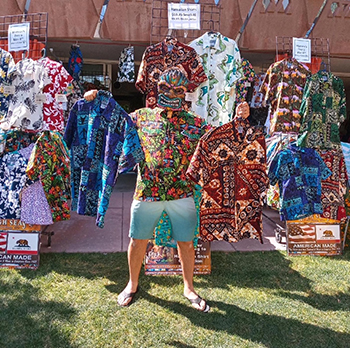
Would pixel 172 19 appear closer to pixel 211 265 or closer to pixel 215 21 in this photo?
pixel 215 21

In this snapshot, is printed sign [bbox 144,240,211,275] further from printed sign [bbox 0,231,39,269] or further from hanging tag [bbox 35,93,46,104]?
hanging tag [bbox 35,93,46,104]

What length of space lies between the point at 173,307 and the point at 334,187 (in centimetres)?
254

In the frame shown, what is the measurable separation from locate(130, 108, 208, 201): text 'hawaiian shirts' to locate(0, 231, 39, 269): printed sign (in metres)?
1.43

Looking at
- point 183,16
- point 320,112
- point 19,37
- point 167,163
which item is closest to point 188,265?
point 167,163

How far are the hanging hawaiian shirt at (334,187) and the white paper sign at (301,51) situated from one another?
116 centimetres

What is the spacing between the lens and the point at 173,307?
2635 millimetres

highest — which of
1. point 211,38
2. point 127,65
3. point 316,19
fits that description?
point 316,19

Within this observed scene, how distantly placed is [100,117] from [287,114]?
7.79 feet

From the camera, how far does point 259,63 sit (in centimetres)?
650

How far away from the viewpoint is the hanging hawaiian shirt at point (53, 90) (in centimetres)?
349

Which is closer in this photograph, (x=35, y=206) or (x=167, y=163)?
(x=167, y=163)

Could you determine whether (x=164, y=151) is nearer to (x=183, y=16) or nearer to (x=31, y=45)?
(x=183, y=16)

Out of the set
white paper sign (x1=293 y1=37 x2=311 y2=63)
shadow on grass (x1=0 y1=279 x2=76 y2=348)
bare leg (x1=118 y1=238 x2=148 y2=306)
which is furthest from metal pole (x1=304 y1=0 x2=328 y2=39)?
shadow on grass (x1=0 y1=279 x2=76 y2=348)

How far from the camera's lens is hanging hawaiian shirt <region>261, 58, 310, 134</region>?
392 cm
